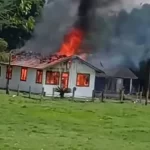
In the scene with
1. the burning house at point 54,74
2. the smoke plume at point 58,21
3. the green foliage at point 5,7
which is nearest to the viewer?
the green foliage at point 5,7

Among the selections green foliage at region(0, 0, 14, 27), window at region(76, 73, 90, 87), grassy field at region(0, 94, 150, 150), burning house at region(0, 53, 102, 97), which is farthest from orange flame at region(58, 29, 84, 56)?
green foliage at region(0, 0, 14, 27)

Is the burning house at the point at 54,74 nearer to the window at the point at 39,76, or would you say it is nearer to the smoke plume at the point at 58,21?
the window at the point at 39,76

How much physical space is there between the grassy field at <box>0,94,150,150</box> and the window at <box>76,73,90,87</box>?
654 inches

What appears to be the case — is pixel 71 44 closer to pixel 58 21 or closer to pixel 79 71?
pixel 58 21

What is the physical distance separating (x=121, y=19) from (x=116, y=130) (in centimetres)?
3882

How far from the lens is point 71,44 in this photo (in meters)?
51.5

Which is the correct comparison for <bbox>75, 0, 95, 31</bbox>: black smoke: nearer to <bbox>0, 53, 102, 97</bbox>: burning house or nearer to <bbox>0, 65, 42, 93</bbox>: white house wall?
<bbox>0, 53, 102, 97</bbox>: burning house

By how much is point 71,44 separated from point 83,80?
24.7 ft

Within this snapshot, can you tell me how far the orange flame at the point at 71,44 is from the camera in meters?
51.4

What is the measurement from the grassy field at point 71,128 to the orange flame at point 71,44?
23385mm

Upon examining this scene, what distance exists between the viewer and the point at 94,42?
5338cm

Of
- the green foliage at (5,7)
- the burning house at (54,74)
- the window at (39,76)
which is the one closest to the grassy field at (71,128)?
the green foliage at (5,7)

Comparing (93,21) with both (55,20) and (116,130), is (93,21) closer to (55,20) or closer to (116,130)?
(55,20)

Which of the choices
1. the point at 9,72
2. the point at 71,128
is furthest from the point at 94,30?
the point at 71,128
